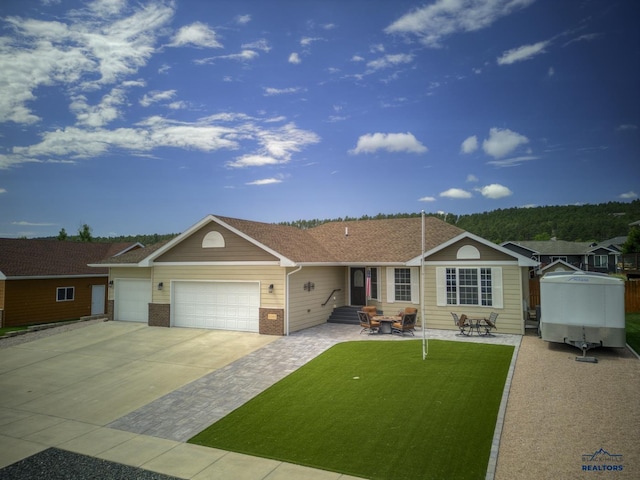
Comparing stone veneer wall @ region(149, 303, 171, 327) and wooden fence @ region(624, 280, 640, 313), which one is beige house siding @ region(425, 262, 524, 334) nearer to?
wooden fence @ region(624, 280, 640, 313)

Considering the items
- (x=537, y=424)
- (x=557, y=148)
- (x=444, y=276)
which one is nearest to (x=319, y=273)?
(x=444, y=276)

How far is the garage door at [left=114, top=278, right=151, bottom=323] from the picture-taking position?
790 inches

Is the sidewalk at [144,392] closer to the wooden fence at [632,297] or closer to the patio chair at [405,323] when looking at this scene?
the patio chair at [405,323]

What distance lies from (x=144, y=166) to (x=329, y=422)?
3433 centimetres

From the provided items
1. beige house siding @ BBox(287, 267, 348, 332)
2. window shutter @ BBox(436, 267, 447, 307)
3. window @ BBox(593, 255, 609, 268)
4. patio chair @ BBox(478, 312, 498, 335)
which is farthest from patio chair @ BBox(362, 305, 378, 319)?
window @ BBox(593, 255, 609, 268)

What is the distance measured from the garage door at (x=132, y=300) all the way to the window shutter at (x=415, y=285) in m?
13.2

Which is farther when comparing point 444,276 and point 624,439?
point 444,276

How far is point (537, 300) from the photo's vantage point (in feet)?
75.6

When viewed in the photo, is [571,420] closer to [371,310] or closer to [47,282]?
[371,310]

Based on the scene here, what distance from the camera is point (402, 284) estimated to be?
1880 cm

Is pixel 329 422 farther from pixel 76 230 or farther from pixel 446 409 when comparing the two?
pixel 76 230

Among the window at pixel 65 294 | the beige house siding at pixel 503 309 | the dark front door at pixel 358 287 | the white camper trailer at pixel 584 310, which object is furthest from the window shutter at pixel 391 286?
the window at pixel 65 294

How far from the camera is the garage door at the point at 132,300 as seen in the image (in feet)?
65.8

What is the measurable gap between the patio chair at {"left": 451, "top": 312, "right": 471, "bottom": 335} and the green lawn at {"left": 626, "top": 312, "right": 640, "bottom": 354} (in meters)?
5.42
